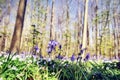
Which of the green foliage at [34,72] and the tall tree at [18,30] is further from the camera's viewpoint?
the tall tree at [18,30]

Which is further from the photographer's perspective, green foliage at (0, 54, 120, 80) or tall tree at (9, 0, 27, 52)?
tall tree at (9, 0, 27, 52)

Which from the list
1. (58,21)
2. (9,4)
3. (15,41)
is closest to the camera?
A: (15,41)

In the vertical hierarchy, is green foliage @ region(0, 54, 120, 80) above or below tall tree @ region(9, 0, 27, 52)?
below

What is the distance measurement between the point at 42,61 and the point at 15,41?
A: 231 inches

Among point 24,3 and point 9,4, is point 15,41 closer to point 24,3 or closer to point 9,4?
point 24,3

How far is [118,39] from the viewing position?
118 ft

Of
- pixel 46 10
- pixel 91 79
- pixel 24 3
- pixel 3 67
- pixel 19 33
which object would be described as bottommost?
pixel 91 79

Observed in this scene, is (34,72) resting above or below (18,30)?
below

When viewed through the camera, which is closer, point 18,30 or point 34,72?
point 34,72

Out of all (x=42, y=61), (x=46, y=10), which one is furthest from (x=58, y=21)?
(x=42, y=61)

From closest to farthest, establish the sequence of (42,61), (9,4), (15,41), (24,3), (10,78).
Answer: (10,78) → (42,61) → (15,41) → (24,3) → (9,4)

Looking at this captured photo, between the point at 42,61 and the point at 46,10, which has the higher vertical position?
the point at 46,10

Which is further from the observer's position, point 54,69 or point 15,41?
point 15,41

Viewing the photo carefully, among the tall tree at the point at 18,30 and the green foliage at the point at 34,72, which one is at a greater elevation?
the tall tree at the point at 18,30
